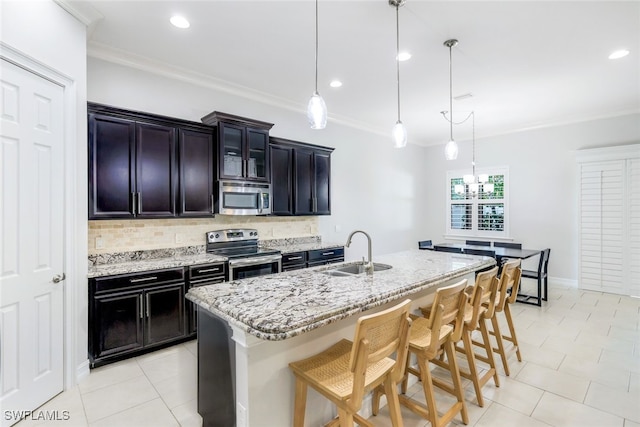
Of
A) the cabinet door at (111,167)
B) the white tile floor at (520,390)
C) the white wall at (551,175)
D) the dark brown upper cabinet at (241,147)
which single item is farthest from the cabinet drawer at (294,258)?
the white wall at (551,175)

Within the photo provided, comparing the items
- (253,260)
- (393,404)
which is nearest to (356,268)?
(393,404)

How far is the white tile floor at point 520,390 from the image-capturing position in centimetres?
214

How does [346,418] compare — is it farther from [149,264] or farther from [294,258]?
[294,258]

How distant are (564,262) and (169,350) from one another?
6629mm

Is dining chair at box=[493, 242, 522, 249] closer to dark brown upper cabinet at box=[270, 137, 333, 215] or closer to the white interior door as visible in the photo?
dark brown upper cabinet at box=[270, 137, 333, 215]

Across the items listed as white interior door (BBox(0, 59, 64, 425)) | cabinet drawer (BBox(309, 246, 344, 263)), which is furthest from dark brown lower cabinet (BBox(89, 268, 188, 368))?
cabinet drawer (BBox(309, 246, 344, 263))

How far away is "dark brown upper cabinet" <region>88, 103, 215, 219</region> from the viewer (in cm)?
288

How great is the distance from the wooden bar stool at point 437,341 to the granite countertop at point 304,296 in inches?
8.0

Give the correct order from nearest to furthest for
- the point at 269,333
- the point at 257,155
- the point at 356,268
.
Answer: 1. the point at 269,333
2. the point at 356,268
3. the point at 257,155

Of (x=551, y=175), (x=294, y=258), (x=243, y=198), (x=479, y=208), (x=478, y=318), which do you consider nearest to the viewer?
(x=478, y=318)

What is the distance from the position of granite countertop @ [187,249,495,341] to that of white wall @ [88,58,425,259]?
267 cm

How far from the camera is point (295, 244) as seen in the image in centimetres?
477

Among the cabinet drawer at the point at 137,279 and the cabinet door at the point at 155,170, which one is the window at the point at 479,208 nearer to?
the cabinet door at the point at 155,170

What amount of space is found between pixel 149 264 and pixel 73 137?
50.8 inches
